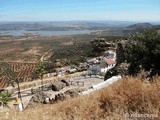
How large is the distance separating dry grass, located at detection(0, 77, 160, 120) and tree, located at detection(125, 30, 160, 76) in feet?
21.8

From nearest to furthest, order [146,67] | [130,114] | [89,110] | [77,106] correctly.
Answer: [130,114] → [89,110] → [77,106] → [146,67]

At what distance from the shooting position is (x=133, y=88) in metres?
5.14

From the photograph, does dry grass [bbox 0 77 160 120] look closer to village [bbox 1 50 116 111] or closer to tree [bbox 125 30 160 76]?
village [bbox 1 50 116 111]

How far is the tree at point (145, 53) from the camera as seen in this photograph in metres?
11.7

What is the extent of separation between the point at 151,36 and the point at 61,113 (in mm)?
8855

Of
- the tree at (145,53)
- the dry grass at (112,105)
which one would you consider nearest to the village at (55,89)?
the tree at (145,53)

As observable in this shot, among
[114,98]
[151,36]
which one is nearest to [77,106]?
[114,98]

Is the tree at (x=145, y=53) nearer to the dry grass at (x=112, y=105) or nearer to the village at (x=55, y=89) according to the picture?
the village at (x=55, y=89)

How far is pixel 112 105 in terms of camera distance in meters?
4.93

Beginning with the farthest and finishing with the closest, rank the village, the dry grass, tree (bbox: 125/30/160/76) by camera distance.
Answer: tree (bbox: 125/30/160/76), the village, the dry grass

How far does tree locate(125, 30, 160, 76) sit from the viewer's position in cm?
1174

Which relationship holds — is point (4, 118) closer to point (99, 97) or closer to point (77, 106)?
point (77, 106)

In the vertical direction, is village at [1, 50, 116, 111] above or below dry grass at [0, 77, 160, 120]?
below

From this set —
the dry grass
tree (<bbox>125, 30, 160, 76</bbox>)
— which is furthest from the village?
the dry grass
